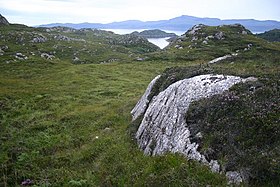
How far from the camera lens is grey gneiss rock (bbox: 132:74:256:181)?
40.7ft

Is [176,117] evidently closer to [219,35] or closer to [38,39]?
[219,35]

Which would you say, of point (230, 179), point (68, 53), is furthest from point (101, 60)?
point (230, 179)

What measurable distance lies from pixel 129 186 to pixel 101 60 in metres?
74.0

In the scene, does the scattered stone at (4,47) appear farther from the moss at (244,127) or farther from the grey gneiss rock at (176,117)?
the moss at (244,127)

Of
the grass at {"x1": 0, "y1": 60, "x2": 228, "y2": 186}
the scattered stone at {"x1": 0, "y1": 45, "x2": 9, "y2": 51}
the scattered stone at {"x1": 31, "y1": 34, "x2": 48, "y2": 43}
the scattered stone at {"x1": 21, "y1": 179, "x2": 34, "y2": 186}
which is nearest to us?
the grass at {"x1": 0, "y1": 60, "x2": 228, "y2": 186}

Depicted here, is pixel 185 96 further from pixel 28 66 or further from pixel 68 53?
pixel 68 53

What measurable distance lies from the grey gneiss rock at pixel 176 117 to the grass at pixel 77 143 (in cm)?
80

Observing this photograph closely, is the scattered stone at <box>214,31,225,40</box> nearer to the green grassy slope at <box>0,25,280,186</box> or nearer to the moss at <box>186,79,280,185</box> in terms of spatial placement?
the green grassy slope at <box>0,25,280,186</box>

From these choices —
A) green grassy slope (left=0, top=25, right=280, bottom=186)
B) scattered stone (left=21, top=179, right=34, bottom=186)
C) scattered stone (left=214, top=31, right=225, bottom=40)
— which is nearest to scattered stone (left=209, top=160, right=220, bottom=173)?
green grassy slope (left=0, top=25, right=280, bottom=186)

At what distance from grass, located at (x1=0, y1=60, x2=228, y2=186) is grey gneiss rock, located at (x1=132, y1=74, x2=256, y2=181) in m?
0.80

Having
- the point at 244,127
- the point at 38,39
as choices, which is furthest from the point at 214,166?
the point at 38,39

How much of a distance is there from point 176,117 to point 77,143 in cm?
755

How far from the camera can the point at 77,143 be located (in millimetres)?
18266

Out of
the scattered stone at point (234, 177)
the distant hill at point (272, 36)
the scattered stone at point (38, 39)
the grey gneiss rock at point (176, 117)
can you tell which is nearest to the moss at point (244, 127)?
the scattered stone at point (234, 177)
